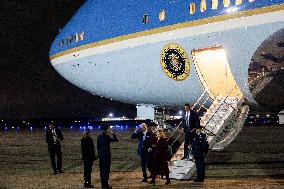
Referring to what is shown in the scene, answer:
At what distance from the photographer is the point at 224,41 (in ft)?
57.4

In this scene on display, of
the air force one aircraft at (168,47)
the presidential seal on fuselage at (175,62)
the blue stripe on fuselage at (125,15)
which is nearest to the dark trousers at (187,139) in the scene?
the air force one aircraft at (168,47)

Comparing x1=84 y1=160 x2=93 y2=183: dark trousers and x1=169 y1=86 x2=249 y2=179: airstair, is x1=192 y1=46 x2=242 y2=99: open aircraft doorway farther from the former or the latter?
x1=84 y1=160 x2=93 y2=183: dark trousers

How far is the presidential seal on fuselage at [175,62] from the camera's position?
19766 millimetres

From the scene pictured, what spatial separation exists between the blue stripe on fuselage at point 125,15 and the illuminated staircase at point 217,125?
3.55 meters

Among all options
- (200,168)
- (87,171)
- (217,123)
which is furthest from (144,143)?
(217,123)

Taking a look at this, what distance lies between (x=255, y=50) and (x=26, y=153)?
43.2ft

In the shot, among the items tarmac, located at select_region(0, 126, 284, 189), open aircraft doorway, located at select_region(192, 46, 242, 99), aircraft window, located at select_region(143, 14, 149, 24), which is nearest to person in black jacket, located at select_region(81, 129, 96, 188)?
tarmac, located at select_region(0, 126, 284, 189)

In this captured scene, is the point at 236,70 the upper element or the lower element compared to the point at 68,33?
lower

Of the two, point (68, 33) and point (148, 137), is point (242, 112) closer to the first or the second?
point (148, 137)

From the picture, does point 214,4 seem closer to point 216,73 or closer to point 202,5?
point 202,5

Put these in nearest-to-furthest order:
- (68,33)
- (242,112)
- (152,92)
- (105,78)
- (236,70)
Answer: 1. (236,70)
2. (242,112)
3. (152,92)
4. (105,78)
5. (68,33)

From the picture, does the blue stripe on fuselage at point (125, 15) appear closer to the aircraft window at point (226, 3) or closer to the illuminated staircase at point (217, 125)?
the aircraft window at point (226, 3)

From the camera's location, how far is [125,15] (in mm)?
23531

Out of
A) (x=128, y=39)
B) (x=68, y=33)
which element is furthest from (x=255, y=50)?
(x=68, y=33)
